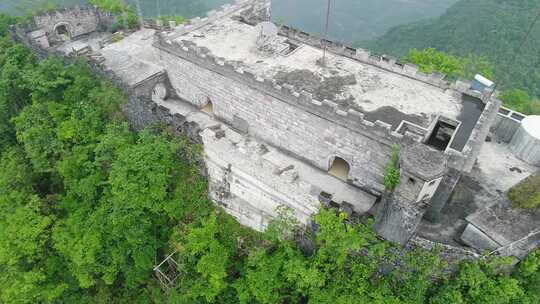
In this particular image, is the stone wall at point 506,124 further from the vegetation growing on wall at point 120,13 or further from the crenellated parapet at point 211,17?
the vegetation growing on wall at point 120,13

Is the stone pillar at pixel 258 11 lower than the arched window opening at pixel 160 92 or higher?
higher

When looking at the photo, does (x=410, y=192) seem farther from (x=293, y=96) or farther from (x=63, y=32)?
(x=63, y=32)

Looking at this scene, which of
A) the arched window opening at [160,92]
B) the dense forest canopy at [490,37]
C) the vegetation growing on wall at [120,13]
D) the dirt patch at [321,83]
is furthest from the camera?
the dense forest canopy at [490,37]

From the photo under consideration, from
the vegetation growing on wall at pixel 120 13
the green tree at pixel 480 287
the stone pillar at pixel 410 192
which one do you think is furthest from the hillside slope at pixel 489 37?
the vegetation growing on wall at pixel 120 13

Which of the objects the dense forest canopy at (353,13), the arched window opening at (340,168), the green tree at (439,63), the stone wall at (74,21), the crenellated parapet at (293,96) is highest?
the crenellated parapet at (293,96)

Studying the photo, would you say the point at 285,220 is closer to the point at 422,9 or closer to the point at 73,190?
the point at 73,190

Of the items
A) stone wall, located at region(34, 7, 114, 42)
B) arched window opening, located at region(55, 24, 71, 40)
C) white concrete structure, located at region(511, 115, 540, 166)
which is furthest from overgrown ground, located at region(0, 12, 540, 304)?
white concrete structure, located at region(511, 115, 540, 166)
